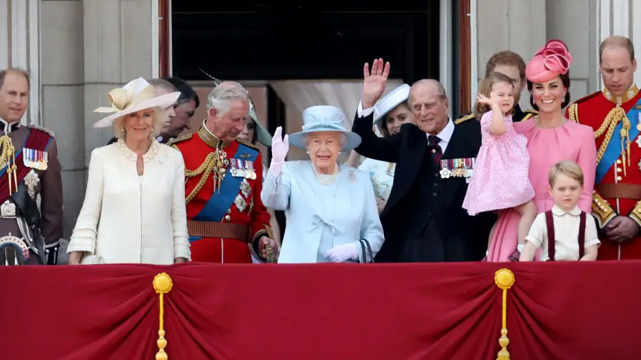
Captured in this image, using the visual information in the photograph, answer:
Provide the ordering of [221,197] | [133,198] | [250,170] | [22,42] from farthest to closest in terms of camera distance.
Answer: [22,42] → [250,170] → [221,197] → [133,198]

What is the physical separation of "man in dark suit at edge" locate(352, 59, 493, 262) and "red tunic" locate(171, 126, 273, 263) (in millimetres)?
752

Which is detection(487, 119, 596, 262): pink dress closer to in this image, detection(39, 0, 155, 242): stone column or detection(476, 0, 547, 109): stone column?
detection(476, 0, 547, 109): stone column

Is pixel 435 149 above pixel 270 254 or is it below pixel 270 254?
above

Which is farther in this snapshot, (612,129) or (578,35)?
(578,35)

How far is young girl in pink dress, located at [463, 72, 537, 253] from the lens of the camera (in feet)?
27.3

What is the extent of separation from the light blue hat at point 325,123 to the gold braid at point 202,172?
630 millimetres

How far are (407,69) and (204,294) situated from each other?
4.86 meters

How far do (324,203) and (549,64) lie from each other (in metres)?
1.38

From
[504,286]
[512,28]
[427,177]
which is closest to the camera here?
[504,286]

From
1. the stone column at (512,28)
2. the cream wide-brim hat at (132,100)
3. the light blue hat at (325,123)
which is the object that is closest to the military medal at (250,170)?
the light blue hat at (325,123)

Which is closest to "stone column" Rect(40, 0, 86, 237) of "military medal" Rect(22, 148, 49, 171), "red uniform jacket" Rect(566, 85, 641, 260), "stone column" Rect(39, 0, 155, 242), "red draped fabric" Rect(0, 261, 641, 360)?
"stone column" Rect(39, 0, 155, 242)

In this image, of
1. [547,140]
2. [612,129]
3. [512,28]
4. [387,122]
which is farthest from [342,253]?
[512,28]

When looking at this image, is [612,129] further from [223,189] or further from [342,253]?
[223,189]

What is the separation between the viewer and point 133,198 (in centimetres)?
829
